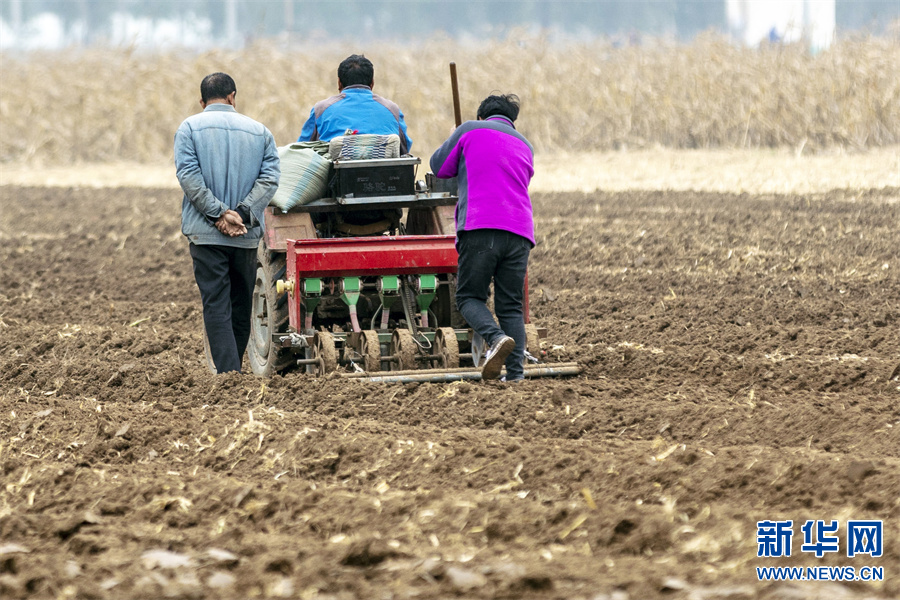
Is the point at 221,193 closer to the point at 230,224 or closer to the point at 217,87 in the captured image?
the point at 230,224

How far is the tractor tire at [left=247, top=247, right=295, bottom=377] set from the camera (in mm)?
7172

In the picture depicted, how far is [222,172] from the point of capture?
688 cm

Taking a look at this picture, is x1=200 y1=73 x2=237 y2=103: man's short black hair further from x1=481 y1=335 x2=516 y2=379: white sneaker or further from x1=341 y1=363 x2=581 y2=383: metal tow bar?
x1=481 y1=335 x2=516 y2=379: white sneaker

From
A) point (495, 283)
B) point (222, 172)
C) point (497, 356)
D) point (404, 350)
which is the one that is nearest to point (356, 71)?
point (222, 172)

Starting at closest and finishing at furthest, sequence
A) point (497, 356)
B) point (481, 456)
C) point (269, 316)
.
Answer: point (481, 456) < point (497, 356) < point (269, 316)

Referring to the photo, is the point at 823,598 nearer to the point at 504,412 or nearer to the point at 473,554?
the point at 473,554

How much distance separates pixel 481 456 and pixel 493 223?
1.79 m

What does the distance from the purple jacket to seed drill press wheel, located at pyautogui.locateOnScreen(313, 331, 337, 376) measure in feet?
3.34

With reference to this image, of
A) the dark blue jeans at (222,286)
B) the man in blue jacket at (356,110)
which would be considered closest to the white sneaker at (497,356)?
the dark blue jeans at (222,286)

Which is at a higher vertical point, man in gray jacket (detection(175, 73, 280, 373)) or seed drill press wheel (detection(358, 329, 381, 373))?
man in gray jacket (detection(175, 73, 280, 373))

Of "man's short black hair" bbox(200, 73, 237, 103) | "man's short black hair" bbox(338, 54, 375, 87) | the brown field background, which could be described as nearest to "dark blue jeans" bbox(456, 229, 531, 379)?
"man's short black hair" bbox(338, 54, 375, 87)

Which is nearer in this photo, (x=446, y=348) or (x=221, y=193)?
(x=446, y=348)

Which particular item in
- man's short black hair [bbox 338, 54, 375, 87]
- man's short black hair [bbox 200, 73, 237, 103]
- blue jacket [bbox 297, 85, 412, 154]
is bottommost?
blue jacket [bbox 297, 85, 412, 154]

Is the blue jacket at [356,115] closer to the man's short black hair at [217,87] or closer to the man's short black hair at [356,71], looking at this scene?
the man's short black hair at [356,71]
